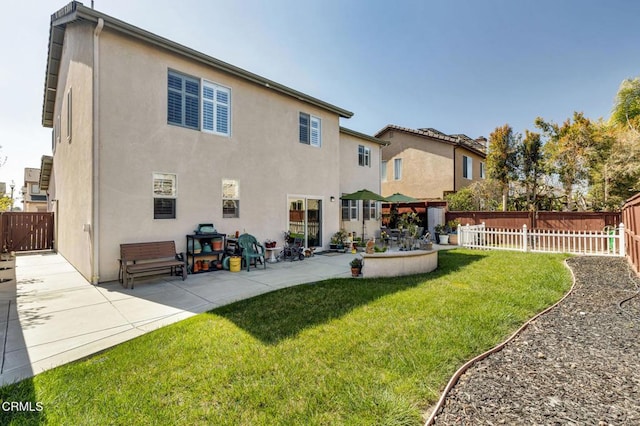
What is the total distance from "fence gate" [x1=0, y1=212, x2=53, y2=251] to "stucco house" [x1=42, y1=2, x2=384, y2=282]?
2146mm

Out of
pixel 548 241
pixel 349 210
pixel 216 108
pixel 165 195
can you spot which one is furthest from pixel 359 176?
pixel 165 195

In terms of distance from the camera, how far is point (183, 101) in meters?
9.12

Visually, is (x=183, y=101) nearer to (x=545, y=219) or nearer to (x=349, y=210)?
(x=349, y=210)

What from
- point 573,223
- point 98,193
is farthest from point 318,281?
point 573,223

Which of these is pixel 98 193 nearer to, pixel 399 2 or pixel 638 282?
pixel 399 2

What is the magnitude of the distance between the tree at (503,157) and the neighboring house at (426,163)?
8.03 feet

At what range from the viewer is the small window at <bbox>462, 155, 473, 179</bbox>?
72.4ft

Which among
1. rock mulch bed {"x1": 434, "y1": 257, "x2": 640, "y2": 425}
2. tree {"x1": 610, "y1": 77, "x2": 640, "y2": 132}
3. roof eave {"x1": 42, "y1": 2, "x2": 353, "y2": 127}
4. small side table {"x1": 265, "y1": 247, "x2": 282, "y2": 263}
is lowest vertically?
rock mulch bed {"x1": 434, "y1": 257, "x2": 640, "y2": 425}

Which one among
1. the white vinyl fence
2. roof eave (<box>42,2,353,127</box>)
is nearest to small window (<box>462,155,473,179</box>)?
the white vinyl fence

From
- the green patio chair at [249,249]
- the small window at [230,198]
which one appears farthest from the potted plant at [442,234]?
the small window at [230,198]

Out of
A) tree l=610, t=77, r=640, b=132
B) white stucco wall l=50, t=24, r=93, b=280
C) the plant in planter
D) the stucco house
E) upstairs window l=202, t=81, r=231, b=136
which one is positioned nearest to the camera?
the stucco house

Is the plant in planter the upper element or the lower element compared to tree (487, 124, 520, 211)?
lower

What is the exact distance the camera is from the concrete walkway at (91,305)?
12.9 ft

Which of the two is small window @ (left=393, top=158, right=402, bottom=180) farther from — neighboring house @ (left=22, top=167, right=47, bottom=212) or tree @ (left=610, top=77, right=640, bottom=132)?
neighboring house @ (left=22, top=167, right=47, bottom=212)
